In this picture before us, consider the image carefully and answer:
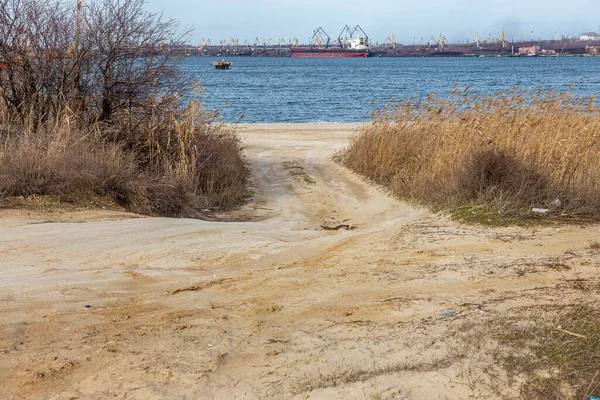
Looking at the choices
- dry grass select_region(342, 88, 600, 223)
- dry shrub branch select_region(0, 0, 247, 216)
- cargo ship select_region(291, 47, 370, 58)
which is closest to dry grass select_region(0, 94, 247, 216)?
dry shrub branch select_region(0, 0, 247, 216)

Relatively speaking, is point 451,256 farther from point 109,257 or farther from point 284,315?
point 109,257

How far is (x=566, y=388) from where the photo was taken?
3.97 metres

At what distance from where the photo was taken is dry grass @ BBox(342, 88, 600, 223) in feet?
28.9

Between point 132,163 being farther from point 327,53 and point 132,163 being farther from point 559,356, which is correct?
point 327,53

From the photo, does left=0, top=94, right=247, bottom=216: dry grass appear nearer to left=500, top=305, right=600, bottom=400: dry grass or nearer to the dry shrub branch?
the dry shrub branch

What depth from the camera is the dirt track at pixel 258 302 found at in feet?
14.0

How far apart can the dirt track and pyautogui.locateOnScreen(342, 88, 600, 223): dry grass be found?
31.7 inches

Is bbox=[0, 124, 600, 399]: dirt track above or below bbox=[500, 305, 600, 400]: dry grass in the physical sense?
below

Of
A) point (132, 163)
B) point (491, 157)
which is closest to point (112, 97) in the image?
point (132, 163)

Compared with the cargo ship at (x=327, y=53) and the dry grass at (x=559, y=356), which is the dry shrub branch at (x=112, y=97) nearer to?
the dry grass at (x=559, y=356)

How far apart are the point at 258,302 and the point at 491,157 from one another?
4988 mm

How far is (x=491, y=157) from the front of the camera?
9477 millimetres

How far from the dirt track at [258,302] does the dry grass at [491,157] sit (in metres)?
0.80

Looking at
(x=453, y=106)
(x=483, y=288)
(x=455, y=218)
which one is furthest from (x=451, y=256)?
(x=453, y=106)
